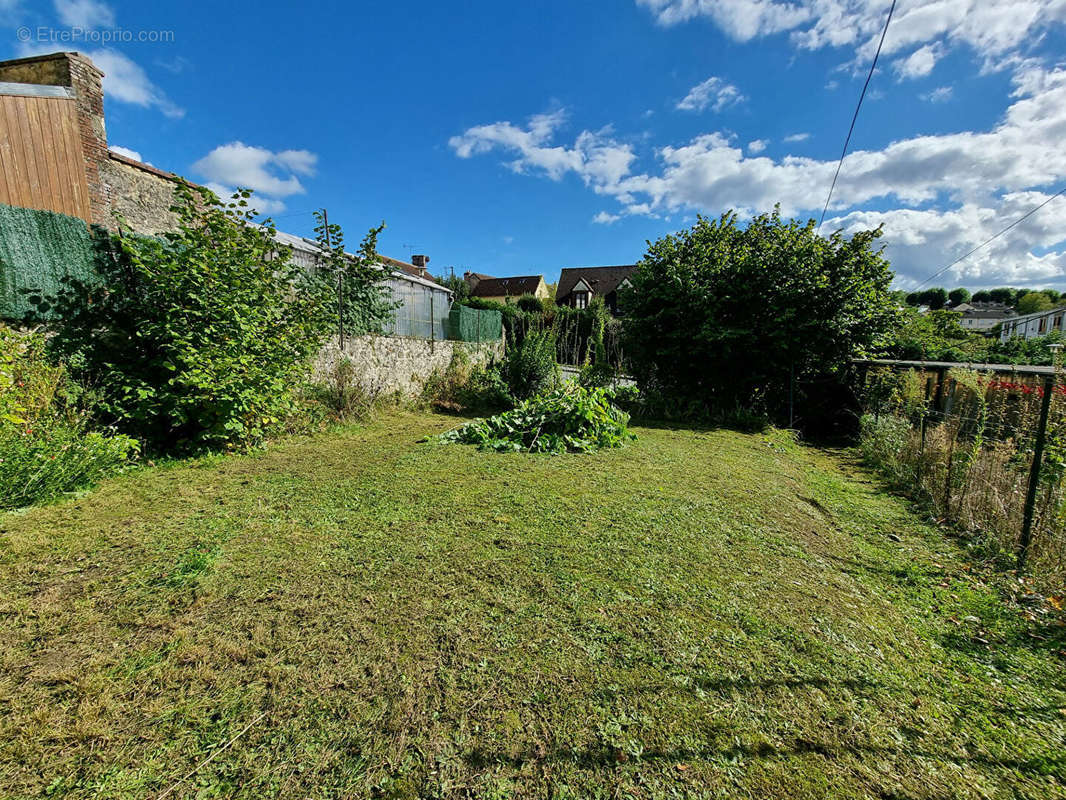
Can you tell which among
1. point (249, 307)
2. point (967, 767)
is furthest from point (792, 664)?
point (249, 307)

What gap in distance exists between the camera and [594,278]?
39.0 metres

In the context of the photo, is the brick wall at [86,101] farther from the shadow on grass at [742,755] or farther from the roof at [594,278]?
the roof at [594,278]

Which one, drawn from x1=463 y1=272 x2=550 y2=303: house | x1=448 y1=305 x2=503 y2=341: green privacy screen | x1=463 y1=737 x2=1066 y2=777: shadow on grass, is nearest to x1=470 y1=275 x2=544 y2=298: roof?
x1=463 y1=272 x2=550 y2=303: house

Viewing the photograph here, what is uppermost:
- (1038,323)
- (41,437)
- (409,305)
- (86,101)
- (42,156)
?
(1038,323)

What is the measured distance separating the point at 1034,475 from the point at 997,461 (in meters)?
0.79

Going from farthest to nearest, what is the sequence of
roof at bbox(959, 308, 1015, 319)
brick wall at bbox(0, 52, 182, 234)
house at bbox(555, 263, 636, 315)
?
1. roof at bbox(959, 308, 1015, 319)
2. house at bbox(555, 263, 636, 315)
3. brick wall at bbox(0, 52, 182, 234)

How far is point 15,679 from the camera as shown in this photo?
1793mm

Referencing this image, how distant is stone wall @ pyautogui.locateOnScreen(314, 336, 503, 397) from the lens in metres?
8.23

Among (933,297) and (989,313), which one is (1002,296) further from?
(989,313)

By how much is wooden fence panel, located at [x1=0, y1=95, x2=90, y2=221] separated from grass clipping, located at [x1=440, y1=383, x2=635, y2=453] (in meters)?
5.67

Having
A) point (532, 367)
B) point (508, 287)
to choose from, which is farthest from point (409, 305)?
point (508, 287)

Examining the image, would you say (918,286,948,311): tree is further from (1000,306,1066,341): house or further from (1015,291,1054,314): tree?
(1000,306,1066,341): house

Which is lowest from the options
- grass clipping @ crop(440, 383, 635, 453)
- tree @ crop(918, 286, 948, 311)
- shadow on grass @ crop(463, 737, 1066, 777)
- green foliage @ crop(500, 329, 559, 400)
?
shadow on grass @ crop(463, 737, 1066, 777)

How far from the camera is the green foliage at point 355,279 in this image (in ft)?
26.5
